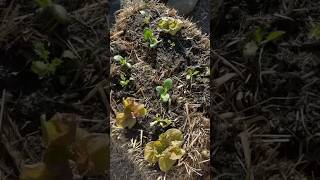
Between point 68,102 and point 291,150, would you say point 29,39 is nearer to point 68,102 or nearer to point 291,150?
point 68,102

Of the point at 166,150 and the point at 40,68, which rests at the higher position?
the point at 40,68

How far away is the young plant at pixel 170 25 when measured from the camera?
5.64ft

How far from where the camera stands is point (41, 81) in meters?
1.55

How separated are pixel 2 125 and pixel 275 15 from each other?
87cm

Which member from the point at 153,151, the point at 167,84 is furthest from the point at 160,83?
the point at 153,151

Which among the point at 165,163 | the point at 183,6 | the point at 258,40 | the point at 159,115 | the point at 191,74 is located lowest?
the point at 165,163

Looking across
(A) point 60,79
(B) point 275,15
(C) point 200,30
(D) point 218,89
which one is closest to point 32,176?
(A) point 60,79

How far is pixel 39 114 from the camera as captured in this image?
1493 millimetres

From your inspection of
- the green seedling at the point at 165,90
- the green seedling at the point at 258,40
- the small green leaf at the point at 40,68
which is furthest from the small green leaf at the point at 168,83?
the small green leaf at the point at 40,68

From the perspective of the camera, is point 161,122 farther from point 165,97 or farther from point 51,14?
point 51,14

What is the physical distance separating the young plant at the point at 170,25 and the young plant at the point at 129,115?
292mm

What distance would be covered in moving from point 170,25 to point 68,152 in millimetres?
602

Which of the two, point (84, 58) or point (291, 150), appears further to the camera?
point (84, 58)

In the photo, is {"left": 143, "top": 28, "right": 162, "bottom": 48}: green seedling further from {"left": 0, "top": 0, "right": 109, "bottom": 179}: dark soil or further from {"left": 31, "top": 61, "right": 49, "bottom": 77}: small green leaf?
{"left": 31, "top": 61, "right": 49, "bottom": 77}: small green leaf
